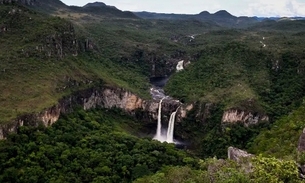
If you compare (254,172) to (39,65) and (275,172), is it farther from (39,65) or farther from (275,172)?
(39,65)

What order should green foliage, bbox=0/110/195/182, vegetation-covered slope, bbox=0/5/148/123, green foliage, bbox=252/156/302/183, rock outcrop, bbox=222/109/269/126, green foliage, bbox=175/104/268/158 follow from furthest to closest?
1. rock outcrop, bbox=222/109/269/126
2. green foliage, bbox=175/104/268/158
3. vegetation-covered slope, bbox=0/5/148/123
4. green foliage, bbox=0/110/195/182
5. green foliage, bbox=252/156/302/183

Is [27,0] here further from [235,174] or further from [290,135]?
[235,174]

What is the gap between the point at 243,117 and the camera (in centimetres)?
7406

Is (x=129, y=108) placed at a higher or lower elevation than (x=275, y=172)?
lower

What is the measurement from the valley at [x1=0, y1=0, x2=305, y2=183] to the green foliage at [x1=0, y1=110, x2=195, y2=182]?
0.15 meters

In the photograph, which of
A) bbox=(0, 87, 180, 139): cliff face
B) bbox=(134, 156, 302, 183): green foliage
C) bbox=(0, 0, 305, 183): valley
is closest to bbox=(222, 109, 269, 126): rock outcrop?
bbox=(0, 0, 305, 183): valley

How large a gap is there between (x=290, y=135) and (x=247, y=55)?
156 ft

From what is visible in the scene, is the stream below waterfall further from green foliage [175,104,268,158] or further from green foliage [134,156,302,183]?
green foliage [134,156,302,183]

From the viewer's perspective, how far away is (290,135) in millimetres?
49000

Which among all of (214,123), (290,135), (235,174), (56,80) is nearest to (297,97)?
(214,123)

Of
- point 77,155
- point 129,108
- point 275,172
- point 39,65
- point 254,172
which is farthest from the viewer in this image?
point 129,108

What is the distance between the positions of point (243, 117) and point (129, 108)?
23930 millimetres

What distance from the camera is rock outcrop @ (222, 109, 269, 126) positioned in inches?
2901

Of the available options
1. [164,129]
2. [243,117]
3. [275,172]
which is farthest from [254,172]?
[164,129]
